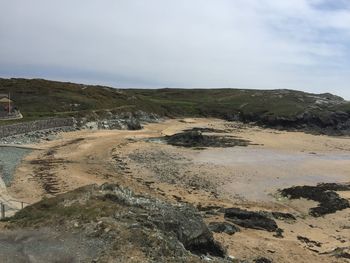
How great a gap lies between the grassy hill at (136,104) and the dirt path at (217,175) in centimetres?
1823

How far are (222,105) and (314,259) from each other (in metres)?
126

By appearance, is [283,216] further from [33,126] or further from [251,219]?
[33,126]

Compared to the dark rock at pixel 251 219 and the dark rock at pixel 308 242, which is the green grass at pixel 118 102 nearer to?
the dark rock at pixel 251 219

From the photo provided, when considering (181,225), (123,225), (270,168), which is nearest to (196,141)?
(270,168)

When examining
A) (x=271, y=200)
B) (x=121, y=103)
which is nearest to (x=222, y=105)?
(x=121, y=103)

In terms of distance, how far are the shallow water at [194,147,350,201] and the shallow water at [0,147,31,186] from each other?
20.0 m

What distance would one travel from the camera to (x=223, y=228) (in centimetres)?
2981

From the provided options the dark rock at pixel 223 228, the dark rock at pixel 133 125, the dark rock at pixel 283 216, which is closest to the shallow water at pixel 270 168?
the dark rock at pixel 283 216

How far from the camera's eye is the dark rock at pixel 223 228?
96.5 feet

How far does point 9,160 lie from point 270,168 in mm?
29940

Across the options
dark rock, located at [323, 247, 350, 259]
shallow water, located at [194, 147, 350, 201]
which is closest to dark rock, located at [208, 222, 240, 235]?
dark rock, located at [323, 247, 350, 259]

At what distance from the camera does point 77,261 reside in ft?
56.7

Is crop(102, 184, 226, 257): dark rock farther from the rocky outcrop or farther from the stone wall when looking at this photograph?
the stone wall

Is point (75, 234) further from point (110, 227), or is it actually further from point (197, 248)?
point (197, 248)
